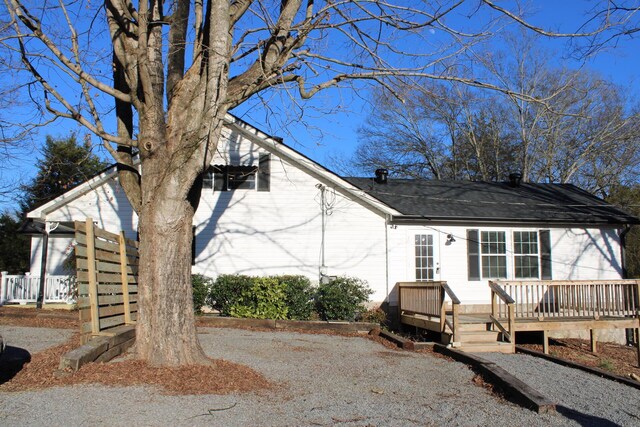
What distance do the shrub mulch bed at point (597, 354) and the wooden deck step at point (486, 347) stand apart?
4.92 ft

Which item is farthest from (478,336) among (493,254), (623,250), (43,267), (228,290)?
(43,267)

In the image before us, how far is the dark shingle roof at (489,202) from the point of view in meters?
17.2

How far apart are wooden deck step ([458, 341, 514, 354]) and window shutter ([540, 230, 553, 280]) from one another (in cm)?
595

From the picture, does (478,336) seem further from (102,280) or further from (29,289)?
(29,289)

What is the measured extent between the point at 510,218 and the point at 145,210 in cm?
1228

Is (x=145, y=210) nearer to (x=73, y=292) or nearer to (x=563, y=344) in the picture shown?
(x=73, y=292)

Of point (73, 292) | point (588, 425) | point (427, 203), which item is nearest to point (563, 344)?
point (427, 203)

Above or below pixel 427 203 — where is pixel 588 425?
below

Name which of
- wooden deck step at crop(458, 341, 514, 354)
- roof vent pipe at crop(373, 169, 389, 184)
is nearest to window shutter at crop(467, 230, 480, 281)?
roof vent pipe at crop(373, 169, 389, 184)

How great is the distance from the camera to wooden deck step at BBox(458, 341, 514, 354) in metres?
12.1

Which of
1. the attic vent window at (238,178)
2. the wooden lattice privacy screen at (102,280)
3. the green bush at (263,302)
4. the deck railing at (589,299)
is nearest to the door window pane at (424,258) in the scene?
the deck railing at (589,299)

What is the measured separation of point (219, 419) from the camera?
231 inches

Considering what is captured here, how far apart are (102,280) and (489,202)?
13.3 meters

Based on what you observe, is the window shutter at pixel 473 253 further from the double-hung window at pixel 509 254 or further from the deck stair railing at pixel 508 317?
the deck stair railing at pixel 508 317
